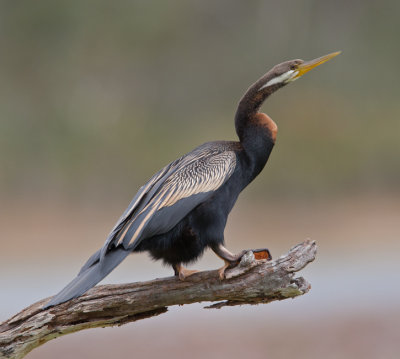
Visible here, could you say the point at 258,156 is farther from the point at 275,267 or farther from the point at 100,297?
the point at 100,297

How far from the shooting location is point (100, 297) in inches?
120

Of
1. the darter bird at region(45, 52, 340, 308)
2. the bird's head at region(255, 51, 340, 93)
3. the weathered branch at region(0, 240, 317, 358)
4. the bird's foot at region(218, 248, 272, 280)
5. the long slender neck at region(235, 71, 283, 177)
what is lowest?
the weathered branch at region(0, 240, 317, 358)

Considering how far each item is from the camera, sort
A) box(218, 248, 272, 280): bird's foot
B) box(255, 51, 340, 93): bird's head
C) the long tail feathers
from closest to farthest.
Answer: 1. the long tail feathers
2. box(218, 248, 272, 280): bird's foot
3. box(255, 51, 340, 93): bird's head

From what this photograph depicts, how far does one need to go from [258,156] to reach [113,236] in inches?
30.0

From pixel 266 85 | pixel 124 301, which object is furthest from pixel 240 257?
pixel 266 85

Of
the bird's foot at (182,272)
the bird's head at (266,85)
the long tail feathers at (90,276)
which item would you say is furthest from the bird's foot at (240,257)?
the bird's head at (266,85)

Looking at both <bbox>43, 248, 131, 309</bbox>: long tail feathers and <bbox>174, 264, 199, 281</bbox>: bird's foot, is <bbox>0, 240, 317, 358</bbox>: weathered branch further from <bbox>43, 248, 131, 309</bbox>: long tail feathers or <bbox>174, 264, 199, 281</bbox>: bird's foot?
<bbox>43, 248, 131, 309</bbox>: long tail feathers

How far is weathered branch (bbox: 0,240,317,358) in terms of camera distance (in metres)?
2.97

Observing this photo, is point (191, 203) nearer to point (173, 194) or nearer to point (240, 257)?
point (173, 194)

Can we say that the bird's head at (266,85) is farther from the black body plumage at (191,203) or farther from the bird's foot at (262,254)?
the bird's foot at (262,254)

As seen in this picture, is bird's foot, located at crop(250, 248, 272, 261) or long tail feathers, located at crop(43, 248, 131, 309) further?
bird's foot, located at crop(250, 248, 272, 261)

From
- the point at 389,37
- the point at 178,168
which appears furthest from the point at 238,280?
the point at 389,37

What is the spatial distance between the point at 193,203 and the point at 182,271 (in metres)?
0.28

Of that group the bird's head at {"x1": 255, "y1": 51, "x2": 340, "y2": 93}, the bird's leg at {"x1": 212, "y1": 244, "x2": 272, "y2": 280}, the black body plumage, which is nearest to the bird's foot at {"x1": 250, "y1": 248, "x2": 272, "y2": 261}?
the bird's leg at {"x1": 212, "y1": 244, "x2": 272, "y2": 280}
